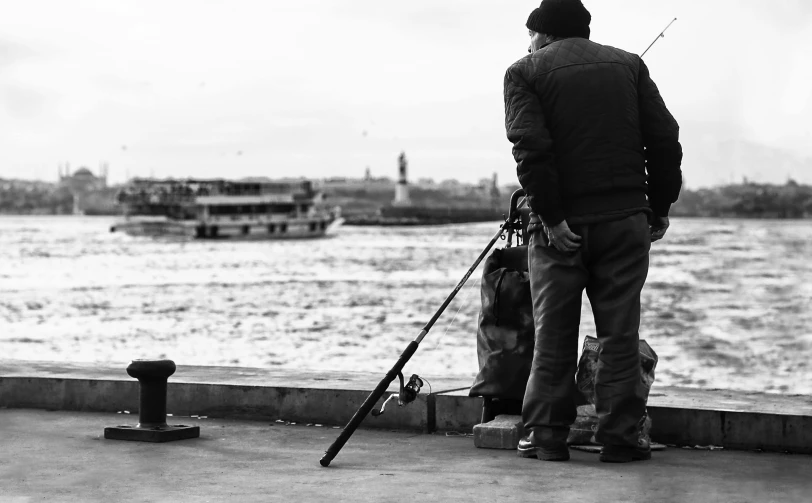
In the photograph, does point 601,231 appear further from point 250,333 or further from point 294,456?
point 250,333

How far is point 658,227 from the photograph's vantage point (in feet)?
18.2

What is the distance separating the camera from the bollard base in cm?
588

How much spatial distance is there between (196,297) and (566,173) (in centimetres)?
A: 3881

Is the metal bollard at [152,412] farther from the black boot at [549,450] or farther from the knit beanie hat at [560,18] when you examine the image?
the knit beanie hat at [560,18]

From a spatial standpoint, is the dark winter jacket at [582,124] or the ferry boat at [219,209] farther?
the ferry boat at [219,209]

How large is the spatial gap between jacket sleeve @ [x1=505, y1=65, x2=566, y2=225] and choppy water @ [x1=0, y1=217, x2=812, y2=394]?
4.93m

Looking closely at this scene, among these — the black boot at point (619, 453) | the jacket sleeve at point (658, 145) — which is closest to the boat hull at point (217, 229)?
the jacket sleeve at point (658, 145)

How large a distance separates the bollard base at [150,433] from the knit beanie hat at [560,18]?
2369 mm

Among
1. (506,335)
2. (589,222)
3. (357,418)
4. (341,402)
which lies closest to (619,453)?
(506,335)

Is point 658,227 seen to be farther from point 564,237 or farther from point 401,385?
point 401,385

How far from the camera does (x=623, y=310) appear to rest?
527 cm

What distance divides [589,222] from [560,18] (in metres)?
0.87

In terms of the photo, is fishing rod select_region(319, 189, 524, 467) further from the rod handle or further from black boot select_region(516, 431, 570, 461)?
black boot select_region(516, 431, 570, 461)

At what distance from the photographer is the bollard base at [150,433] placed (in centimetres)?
588
